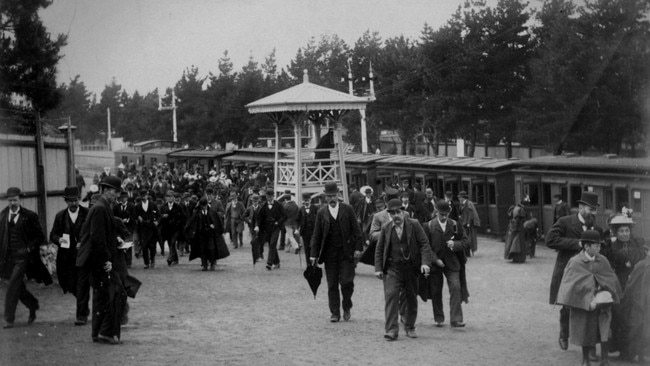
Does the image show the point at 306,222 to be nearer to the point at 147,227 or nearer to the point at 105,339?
the point at 147,227

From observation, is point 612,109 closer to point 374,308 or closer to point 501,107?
point 501,107

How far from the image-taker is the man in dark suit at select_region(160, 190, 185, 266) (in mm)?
21422

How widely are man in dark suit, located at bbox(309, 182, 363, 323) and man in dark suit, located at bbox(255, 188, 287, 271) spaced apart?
22.1 ft

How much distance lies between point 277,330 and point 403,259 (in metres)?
1.93

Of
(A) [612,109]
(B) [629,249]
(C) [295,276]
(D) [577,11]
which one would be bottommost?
(C) [295,276]

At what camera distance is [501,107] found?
4188 centimetres

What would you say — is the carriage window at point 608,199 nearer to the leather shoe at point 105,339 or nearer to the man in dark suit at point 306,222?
the man in dark suit at point 306,222

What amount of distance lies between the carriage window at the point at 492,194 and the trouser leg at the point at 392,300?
1754 cm

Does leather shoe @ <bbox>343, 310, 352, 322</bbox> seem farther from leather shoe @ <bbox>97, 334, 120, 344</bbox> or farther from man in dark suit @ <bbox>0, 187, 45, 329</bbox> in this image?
man in dark suit @ <bbox>0, 187, 45, 329</bbox>

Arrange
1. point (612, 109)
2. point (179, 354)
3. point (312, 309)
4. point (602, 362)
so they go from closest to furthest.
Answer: point (602, 362), point (179, 354), point (312, 309), point (612, 109)

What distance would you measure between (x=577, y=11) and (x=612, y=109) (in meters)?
3.90

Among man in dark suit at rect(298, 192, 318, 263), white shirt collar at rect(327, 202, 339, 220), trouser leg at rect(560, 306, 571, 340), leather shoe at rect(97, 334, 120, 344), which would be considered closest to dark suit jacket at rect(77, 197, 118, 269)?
leather shoe at rect(97, 334, 120, 344)

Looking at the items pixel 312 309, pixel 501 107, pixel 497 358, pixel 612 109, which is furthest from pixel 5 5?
pixel 501 107

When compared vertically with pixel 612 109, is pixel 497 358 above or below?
below
